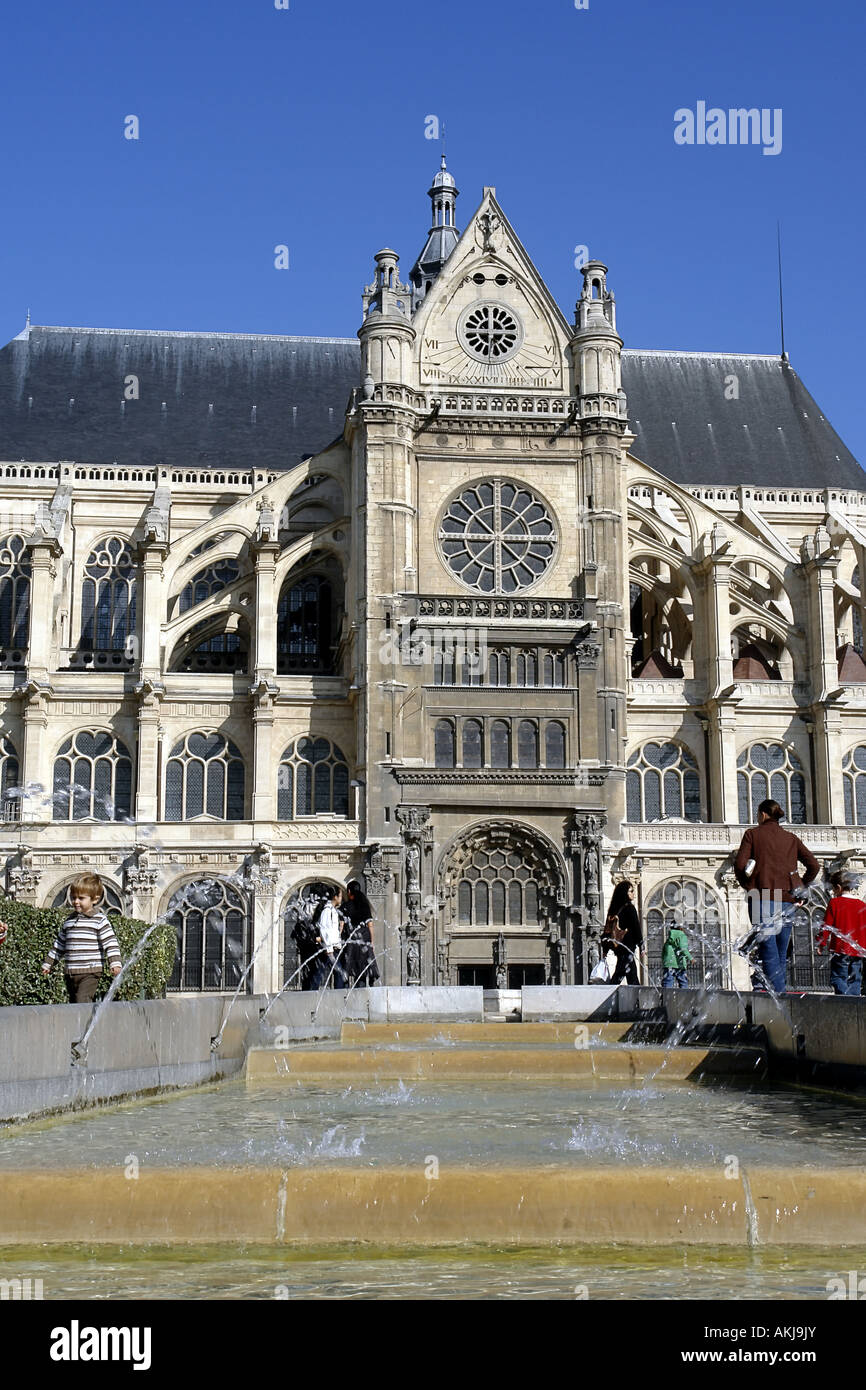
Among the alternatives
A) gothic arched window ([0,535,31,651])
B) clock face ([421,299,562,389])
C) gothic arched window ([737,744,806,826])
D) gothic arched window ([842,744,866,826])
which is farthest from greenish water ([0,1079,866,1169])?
gothic arched window ([0,535,31,651])

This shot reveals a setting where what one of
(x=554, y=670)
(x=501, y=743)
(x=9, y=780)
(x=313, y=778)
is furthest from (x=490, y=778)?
(x=9, y=780)

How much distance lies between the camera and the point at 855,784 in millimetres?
41844

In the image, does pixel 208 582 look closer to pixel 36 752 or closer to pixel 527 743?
pixel 36 752

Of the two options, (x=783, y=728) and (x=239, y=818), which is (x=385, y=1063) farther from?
(x=783, y=728)

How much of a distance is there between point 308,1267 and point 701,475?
46466mm

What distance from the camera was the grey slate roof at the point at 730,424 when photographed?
50938 mm

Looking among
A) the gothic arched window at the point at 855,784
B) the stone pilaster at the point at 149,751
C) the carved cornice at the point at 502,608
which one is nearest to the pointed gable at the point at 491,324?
the carved cornice at the point at 502,608

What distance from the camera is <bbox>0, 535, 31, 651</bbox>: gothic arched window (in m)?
45.7

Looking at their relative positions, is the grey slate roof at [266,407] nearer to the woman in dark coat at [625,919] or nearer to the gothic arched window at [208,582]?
the gothic arched window at [208,582]

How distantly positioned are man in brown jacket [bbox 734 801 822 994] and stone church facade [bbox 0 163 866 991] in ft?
76.4

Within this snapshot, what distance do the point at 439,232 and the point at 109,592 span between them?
2610 centimetres

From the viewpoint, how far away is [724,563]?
41938mm

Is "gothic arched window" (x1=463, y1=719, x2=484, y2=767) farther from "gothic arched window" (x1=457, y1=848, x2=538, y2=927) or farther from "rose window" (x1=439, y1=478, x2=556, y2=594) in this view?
"rose window" (x1=439, y1=478, x2=556, y2=594)
